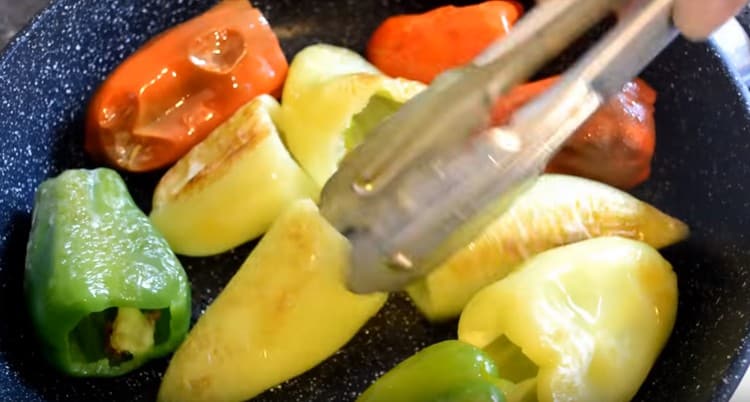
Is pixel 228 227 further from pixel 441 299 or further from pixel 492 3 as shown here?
pixel 492 3

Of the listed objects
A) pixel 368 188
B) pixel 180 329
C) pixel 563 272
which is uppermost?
pixel 368 188

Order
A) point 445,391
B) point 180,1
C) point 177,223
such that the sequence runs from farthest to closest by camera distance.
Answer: point 180,1
point 177,223
point 445,391

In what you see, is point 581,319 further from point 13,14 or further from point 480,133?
point 13,14

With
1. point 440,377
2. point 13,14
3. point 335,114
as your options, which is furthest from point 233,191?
point 13,14

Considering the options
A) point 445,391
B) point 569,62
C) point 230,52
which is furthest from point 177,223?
point 569,62

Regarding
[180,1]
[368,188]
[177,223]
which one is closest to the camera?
[368,188]

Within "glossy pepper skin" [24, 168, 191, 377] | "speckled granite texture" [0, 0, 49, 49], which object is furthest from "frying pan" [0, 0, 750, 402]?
"speckled granite texture" [0, 0, 49, 49]

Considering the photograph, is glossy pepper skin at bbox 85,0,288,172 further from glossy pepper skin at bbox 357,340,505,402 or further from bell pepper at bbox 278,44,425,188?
glossy pepper skin at bbox 357,340,505,402

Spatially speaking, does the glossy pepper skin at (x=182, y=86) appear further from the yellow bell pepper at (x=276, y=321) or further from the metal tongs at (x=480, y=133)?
the metal tongs at (x=480, y=133)
